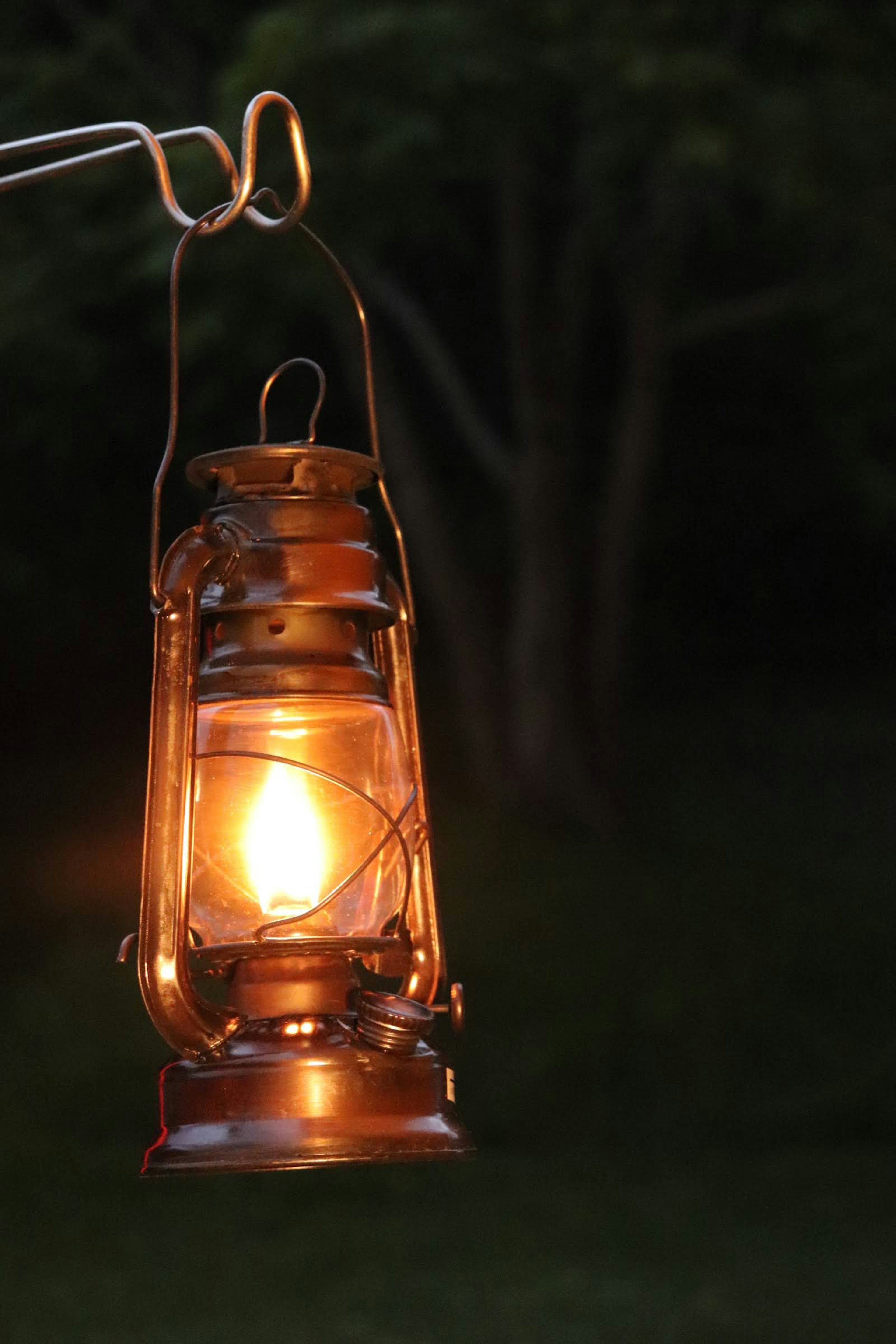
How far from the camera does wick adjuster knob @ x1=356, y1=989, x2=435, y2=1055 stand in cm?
150

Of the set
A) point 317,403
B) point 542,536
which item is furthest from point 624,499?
Result: point 317,403

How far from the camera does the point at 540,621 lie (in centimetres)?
992

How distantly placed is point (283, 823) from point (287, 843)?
0.05 feet

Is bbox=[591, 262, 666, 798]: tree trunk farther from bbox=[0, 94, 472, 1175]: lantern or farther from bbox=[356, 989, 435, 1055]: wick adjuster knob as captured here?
bbox=[356, 989, 435, 1055]: wick adjuster knob

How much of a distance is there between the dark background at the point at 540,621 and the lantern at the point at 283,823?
15.6 ft

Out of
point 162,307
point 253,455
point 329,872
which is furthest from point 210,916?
point 162,307

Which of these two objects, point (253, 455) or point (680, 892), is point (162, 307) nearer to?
point (680, 892)

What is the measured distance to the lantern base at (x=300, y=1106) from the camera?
1443mm

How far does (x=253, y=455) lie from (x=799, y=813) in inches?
381

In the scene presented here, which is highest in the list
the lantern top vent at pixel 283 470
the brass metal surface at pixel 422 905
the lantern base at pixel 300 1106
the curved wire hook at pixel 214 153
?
the curved wire hook at pixel 214 153

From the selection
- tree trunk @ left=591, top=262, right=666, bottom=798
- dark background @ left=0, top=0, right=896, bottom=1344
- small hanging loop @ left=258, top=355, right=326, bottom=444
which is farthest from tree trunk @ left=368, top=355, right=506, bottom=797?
small hanging loop @ left=258, top=355, right=326, bottom=444

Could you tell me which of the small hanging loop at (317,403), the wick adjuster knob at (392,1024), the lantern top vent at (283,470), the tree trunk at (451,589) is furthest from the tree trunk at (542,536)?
the wick adjuster knob at (392,1024)

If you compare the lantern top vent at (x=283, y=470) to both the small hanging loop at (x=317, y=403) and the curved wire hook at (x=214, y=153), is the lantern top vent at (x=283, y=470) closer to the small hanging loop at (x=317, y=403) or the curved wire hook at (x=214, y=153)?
the small hanging loop at (x=317, y=403)

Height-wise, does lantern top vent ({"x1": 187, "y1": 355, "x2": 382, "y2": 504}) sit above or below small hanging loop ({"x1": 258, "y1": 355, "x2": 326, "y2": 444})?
below
